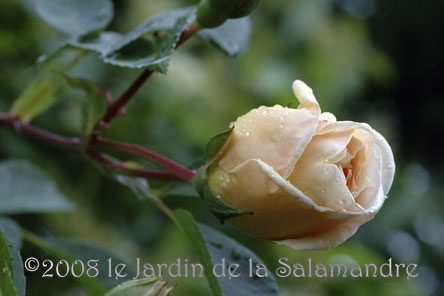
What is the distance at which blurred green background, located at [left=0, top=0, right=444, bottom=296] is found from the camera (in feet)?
3.99


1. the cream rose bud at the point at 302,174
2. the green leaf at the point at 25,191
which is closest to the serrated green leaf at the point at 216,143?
the cream rose bud at the point at 302,174

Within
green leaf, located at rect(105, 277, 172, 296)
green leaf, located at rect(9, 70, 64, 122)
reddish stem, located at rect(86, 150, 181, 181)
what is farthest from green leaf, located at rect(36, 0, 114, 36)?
green leaf, located at rect(105, 277, 172, 296)

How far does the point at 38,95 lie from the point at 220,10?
0.32 metres

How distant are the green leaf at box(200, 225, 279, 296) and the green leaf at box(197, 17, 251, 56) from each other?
0.65 feet

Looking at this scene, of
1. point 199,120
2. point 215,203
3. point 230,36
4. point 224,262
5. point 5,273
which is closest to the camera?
point 5,273

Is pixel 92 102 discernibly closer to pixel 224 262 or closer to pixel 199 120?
pixel 224 262

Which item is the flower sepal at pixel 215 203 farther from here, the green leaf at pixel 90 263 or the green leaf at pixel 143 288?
the green leaf at pixel 90 263

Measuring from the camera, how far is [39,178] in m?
1.00

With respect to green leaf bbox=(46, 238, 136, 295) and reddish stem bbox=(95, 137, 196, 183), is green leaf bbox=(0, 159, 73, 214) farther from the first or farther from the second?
reddish stem bbox=(95, 137, 196, 183)

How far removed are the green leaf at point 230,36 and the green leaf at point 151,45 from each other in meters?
0.06

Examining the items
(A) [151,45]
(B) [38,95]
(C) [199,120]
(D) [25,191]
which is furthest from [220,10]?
(C) [199,120]

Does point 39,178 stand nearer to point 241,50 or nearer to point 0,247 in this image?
point 241,50

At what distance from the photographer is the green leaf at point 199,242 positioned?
0.57 meters

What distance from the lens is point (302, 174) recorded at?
0.49 metres
